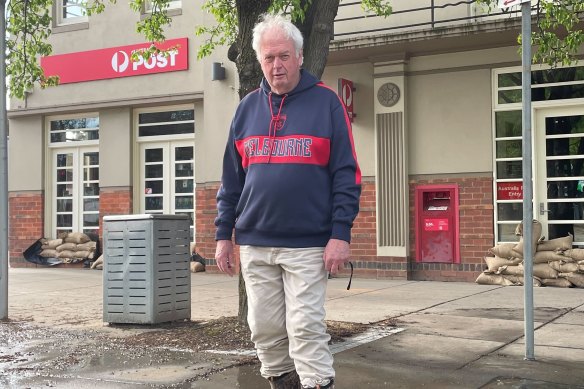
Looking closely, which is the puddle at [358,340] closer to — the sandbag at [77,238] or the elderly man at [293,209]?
the elderly man at [293,209]

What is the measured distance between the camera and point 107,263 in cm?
A: 745

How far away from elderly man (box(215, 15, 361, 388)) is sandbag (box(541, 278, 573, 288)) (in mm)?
7844

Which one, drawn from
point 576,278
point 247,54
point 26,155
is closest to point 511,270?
point 576,278

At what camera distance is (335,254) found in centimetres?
362

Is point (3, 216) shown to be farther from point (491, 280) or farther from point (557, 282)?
point (557, 282)

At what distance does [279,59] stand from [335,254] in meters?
1.08

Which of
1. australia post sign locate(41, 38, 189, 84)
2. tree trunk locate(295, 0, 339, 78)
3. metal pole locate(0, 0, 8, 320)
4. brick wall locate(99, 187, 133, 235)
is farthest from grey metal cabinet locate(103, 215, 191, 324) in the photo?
brick wall locate(99, 187, 133, 235)

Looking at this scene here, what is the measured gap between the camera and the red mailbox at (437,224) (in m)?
11.9

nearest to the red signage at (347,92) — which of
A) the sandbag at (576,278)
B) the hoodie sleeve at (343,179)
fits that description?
the sandbag at (576,278)

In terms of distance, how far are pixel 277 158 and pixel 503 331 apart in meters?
4.01

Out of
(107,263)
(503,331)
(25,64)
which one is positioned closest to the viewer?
(503,331)

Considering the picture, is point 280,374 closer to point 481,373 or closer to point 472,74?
point 481,373

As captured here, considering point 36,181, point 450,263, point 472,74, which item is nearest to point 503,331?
point 450,263

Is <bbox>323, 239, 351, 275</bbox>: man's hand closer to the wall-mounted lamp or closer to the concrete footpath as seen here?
the concrete footpath
